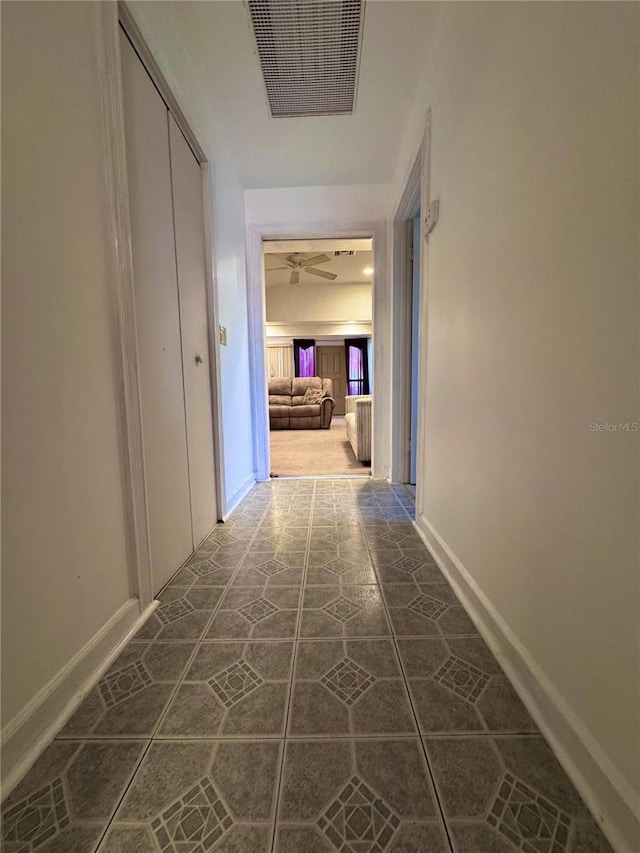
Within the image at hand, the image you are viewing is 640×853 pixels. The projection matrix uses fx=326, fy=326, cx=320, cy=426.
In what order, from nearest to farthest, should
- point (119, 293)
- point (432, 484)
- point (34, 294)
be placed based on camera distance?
point (34, 294) < point (119, 293) < point (432, 484)

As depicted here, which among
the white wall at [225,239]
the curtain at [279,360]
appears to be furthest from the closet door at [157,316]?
the curtain at [279,360]

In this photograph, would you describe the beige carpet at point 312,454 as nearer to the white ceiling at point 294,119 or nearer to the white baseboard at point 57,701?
the white baseboard at point 57,701

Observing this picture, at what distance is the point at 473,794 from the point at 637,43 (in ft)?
4.56

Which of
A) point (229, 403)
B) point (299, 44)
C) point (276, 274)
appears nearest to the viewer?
point (299, 44)

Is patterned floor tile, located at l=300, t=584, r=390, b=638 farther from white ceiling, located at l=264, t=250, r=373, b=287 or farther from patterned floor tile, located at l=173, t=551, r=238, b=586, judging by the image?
white ceiling, located at l=264, t=250, r=373, b=287

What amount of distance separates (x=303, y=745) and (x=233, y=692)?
0.25 metres

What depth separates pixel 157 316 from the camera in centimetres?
140

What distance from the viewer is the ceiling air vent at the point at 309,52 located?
1435 millimetres

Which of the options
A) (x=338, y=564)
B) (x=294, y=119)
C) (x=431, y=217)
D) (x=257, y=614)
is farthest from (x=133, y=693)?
(x=294, y=119)

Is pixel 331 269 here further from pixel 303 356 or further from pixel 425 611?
pixel 425 611

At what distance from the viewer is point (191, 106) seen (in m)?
1.71

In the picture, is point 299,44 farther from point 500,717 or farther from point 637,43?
point 500,717

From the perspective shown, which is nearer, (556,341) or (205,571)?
(556,341)

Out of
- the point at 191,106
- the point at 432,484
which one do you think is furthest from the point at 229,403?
the point at 191,106
